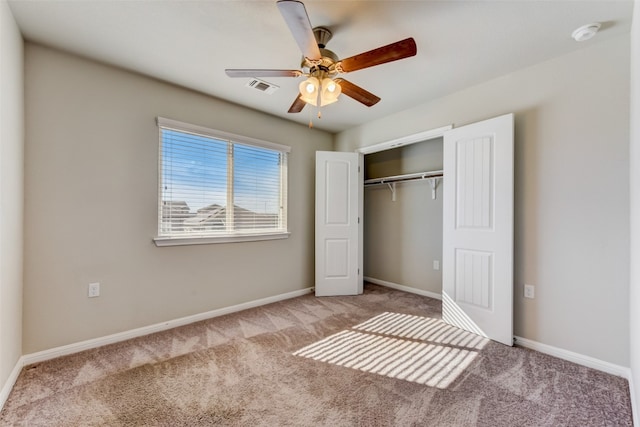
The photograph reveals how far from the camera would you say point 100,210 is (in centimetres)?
250

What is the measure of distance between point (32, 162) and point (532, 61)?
413cm

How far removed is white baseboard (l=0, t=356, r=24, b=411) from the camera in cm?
173

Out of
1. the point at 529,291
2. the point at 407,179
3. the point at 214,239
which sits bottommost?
the point at 529,291

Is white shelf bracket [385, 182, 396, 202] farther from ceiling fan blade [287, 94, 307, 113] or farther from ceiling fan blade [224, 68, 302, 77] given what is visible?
ceiling fan blade [224, 68, 302, 77]

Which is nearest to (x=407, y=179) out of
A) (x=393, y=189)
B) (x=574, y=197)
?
(x=393, y=189)

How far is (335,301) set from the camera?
380cm

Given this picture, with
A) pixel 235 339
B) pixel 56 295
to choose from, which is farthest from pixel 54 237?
pixel 235 339

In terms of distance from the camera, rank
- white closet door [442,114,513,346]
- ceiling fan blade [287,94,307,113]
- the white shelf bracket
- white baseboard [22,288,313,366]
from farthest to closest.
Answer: the white shelf bracket → white closet door [442,114,513,346] → ceiling fan blade [287,94,307,113] → white baseboard [22,288,313,366]

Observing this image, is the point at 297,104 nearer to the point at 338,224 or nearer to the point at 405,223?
→ the point at 338,224

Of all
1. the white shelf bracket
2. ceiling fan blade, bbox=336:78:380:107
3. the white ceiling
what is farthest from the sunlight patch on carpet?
the white ceiling

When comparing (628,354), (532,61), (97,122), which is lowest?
(628,354)

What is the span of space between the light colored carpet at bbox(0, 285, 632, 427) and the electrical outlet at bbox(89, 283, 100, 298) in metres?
0.45

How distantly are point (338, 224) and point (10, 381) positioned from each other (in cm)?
332

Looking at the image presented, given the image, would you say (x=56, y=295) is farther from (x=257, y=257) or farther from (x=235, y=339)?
(x=257, y=257)
